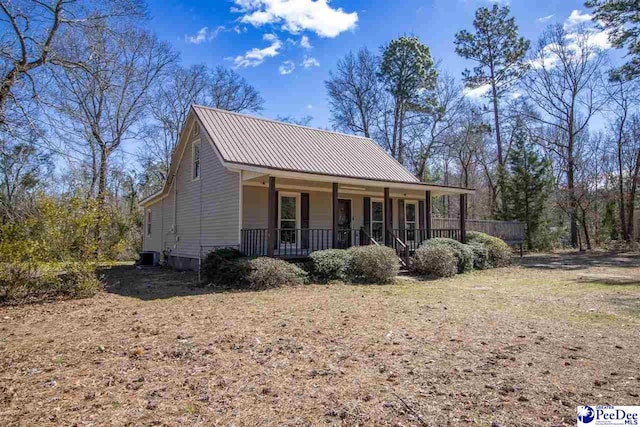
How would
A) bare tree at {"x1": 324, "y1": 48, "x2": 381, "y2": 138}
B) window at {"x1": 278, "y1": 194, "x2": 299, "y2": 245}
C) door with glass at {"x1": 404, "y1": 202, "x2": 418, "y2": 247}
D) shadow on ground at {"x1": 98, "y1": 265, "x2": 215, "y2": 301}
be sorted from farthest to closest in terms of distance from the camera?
bare tree at {"x1": 324, "y1": 48, "x2": 381, "y2": 138} → door with glass at {"x1": 404, "y1": 202, "x2": 418, "y2": 247} → window at {"x1": 278, "y1": 194, "x2": 299, "y2": 245} → shadow on ground at {"x1": 98, "y1": 265, "x2": 215, "y2": 301}

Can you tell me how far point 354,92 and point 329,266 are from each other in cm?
2364

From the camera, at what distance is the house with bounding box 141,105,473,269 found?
42.5ft

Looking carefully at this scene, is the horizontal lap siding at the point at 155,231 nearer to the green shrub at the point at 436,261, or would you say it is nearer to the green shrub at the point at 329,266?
the green shrub at the point at 329,266

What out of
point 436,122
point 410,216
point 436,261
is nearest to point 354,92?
point 436,122

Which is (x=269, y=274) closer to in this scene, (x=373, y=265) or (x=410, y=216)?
(x=373, y=265)

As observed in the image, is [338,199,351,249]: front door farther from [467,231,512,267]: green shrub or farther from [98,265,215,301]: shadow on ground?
[98,265,215,301]: shadow on ground

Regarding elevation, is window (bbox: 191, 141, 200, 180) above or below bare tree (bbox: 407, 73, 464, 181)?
below

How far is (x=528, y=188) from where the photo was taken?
26.6 metres

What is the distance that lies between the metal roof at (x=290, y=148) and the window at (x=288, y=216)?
1328 mm

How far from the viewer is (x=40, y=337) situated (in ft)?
19.4

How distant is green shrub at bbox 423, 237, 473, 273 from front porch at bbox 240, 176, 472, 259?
1.04 m

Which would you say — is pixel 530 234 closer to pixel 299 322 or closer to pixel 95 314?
pixel 299 322

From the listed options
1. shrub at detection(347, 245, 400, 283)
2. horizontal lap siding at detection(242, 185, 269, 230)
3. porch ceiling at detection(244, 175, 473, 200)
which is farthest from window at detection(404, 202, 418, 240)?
horizontal lap siding at detection(242, 185, 269, 230)

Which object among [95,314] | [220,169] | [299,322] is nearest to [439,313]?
[299,322]
